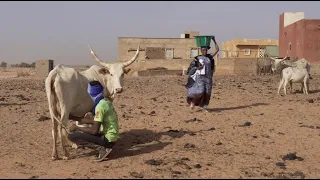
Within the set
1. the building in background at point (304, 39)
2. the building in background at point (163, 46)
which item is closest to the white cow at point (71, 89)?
the building in background at point (304, 39)

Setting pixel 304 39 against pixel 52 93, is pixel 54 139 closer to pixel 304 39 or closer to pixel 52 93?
pixel 52 93

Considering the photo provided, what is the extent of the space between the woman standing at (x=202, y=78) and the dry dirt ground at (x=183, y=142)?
1.32 ft

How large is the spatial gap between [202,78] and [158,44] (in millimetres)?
31426

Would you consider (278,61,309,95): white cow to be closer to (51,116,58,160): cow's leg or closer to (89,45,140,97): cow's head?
(89,45,140,97): cow's head

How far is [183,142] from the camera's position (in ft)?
24.7

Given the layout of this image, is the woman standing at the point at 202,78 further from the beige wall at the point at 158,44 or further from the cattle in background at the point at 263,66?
the beige wall at the point at 158,44

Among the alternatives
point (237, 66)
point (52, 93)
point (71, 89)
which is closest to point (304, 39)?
point (237, 66)

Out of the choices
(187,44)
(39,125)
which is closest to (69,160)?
(39,125)

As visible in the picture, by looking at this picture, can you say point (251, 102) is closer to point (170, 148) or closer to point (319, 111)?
point (319, 111)

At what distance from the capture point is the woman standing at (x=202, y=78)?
34.8 ft

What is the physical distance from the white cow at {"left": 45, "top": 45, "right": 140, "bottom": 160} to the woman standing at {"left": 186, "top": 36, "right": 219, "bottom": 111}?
3.39 m

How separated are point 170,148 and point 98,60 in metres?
2.01

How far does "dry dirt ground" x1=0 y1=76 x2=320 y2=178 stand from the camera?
589cm

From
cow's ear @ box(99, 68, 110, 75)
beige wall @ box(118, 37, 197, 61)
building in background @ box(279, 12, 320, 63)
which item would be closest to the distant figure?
cow's ear @ box(99, 68, 110, 75)
